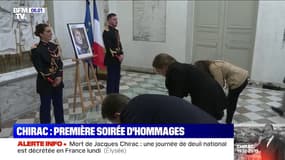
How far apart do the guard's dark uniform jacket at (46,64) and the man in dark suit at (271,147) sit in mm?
2604

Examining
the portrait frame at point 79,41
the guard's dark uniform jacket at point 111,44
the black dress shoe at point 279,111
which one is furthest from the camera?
the guard's dark uniform jacket at point 111,44

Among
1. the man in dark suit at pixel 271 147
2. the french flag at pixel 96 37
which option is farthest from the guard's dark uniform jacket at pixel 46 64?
the man in dark suit at pixel 271 147

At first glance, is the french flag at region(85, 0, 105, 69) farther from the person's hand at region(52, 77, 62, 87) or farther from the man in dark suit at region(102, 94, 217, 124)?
the man in dark suit at region(102, 94, 217, 124)

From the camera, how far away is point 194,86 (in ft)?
8.23

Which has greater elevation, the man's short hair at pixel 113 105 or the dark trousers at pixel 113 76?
the man's short hair at pixel 113 105

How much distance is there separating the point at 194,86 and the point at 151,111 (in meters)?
1.10

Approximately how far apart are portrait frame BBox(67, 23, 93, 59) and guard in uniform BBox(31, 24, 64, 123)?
90cm

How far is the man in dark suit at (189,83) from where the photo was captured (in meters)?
2.44

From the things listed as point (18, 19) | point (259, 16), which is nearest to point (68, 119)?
point (18, 19)

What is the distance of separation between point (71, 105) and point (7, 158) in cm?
385

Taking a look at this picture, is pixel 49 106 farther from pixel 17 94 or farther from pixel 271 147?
pixel 271 147

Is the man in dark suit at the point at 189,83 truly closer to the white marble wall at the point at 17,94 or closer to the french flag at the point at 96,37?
the white marble wall at the point at 17,94

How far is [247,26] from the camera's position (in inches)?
251

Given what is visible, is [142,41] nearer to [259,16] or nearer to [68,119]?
[259,16]
